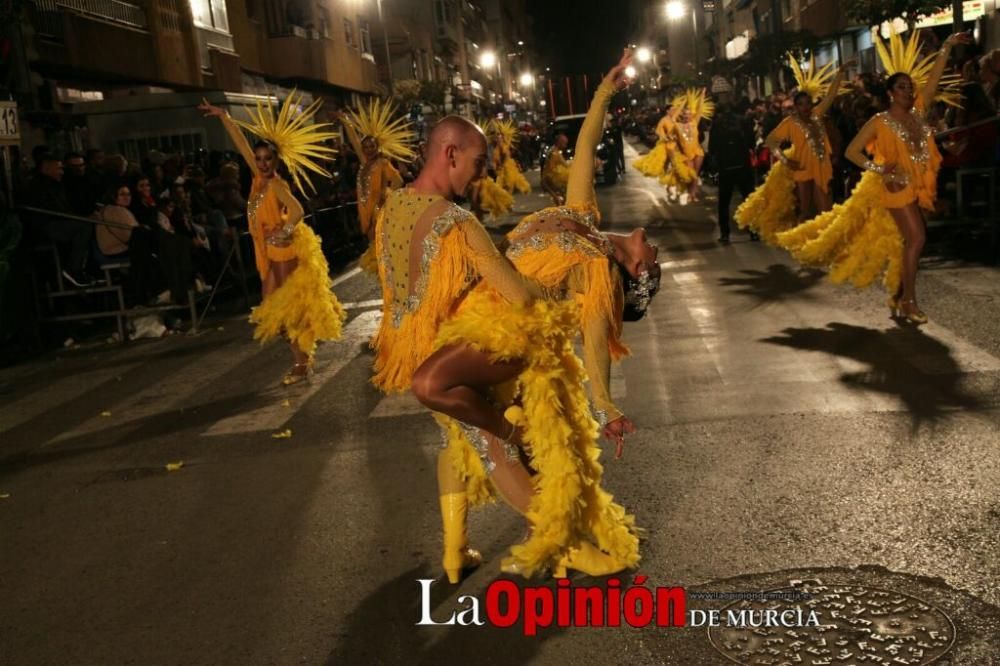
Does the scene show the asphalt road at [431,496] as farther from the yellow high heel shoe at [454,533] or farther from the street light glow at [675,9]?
the street light glow at [675,9]

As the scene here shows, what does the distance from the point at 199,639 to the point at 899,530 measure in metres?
2.90

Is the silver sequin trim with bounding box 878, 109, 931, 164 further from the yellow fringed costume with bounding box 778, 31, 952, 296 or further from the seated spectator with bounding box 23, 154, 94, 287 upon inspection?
the seated spectator with bounding box 23, 154, 94, 287

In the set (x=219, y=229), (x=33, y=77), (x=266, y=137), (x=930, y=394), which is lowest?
(x=930, y=394)

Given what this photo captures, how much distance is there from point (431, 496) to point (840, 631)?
2.46m

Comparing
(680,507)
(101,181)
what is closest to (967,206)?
(680,507)

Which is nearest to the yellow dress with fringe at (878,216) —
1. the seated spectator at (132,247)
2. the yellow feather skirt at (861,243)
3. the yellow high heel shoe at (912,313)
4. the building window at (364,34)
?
the yellow feather skirt at (861,243)

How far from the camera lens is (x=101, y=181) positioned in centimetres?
1358

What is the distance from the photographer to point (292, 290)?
8.89m

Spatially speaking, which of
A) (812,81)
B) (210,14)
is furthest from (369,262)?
(210,14)

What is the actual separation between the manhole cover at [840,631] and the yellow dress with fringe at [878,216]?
5590 millimetres

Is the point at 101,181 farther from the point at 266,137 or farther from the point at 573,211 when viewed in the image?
the point at 573,211

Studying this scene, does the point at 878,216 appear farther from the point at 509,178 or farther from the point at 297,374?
the point at 509,178

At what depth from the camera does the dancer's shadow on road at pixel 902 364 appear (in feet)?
21.0

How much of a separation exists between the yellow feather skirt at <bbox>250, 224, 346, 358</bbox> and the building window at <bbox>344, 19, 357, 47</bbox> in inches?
1404
